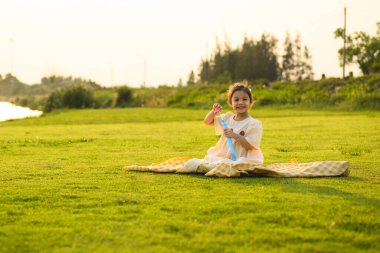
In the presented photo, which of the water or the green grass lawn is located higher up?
the water

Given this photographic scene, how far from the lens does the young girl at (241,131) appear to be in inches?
330

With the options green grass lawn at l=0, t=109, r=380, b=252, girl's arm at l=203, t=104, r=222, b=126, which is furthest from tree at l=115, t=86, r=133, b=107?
girl's arm at l=203, t=104, r=222, b=126

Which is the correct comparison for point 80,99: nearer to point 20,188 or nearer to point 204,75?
point 204,75

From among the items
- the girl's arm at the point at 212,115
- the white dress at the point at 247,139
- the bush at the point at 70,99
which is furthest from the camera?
the bush at the point at 70,99

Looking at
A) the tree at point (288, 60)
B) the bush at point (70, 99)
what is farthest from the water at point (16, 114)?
the tree at point (288, 60)

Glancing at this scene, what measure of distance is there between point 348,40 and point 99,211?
182 feet

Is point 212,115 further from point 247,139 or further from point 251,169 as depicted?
point 251,169

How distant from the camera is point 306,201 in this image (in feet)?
18.5

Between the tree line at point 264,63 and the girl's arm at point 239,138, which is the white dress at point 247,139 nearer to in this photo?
the girl's arm at point 239,138

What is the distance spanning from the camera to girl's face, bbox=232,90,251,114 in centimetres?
861

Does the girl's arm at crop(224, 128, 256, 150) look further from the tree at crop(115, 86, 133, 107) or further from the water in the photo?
the tree at crop(115, 86, 133, 107)

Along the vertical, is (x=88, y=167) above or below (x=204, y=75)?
below

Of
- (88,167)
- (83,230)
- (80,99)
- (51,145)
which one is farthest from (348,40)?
(83,230)

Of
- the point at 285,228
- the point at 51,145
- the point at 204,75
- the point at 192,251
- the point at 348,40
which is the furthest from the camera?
the point at 204,75
